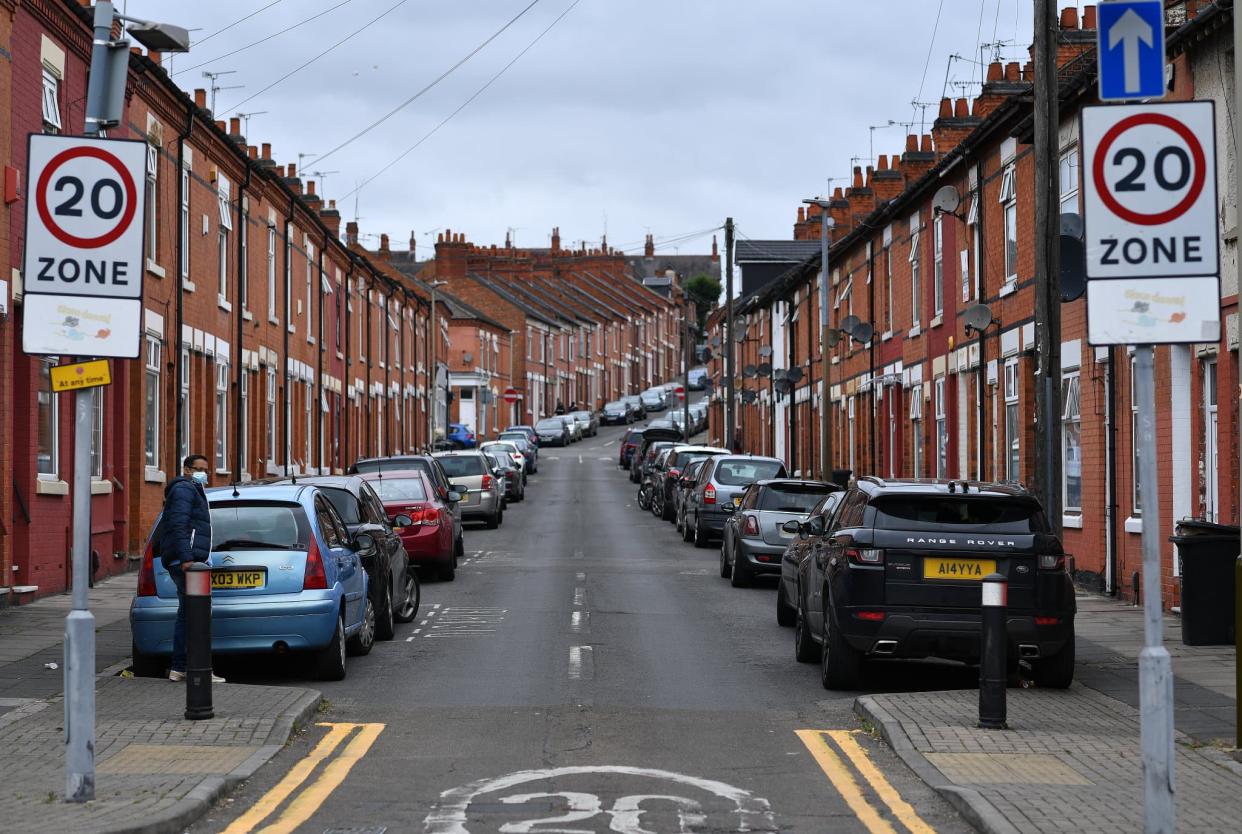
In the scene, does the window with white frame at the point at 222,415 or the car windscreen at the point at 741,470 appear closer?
the car windscreen at the point at 741,470

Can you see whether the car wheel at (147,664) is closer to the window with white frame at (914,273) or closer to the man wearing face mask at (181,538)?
the man wearing face mask at (181,538)

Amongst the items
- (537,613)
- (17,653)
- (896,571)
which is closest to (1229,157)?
(896,571)

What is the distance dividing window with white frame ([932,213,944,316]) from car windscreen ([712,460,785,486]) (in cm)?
483

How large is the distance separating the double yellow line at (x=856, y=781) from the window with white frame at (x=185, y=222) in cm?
1994

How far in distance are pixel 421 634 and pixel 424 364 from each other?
5322 cm

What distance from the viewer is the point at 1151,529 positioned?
7.39 meters

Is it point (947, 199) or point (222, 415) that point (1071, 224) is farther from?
point (222, 415)

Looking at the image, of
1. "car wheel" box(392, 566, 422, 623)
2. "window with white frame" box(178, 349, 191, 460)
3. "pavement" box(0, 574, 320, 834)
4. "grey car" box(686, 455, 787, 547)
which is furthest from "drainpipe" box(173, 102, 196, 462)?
"pavement" box(0, 574, 320, 834)

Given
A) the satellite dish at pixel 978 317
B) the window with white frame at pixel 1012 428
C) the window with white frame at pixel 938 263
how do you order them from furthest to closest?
the window with white frame at pixel 938 263 < the window with white frame at pixel 1012 428 < the satellite dish at pixel 978 317

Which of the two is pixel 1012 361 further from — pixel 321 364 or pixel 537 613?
pixel 321 364

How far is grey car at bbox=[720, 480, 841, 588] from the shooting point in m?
22.5

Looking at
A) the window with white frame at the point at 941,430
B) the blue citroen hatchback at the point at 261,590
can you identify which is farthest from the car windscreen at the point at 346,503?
the window with white frame at the point at 941,430

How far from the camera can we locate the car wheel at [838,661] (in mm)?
13000

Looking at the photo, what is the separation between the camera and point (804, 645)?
48.6 feet
